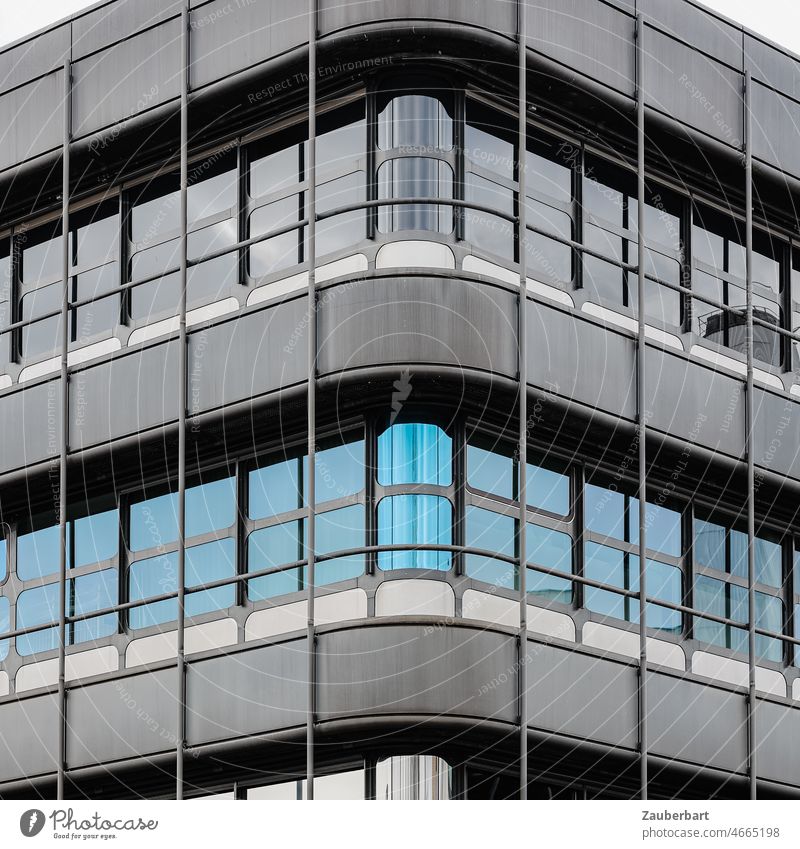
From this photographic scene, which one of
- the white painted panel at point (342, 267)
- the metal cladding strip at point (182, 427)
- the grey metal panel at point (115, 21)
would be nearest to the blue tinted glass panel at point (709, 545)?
the white painted panel at point (342, 267)

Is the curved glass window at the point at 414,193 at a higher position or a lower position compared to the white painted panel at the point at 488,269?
higher

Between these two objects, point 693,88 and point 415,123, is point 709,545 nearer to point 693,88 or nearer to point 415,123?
point 693,88

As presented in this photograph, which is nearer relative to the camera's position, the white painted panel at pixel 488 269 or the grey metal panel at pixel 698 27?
the white painted panel at pixel 488 269

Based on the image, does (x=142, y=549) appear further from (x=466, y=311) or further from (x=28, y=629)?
(x=466, y=311)

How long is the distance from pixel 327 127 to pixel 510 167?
76.9 inches

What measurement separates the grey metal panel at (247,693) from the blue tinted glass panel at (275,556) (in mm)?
896

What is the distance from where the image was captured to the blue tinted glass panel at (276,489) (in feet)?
75.1

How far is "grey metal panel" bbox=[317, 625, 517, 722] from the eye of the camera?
68.7 ft

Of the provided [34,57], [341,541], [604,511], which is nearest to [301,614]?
[341,541]

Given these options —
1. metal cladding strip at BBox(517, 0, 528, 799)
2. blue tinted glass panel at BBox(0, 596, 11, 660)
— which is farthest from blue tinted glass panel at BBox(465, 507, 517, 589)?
blue tinted glass panel at BBox(0, 596, 11, 660)

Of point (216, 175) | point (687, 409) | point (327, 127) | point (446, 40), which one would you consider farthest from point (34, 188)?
point (687, 409)

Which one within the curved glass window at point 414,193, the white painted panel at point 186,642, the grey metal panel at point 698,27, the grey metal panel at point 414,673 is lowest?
the grey metal panel at point 414,673

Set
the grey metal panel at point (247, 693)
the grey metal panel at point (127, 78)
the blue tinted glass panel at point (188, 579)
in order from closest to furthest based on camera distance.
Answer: the grey metal panel at point (247, 693)
the blue tinted glass panel at point (188, 579)
the grey metal panel at point (127, 78)

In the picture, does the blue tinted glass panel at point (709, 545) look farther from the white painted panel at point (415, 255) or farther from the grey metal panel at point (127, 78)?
the grey metal panel at point (127, 78)
